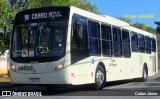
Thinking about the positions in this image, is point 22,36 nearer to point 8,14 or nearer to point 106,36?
point 106,36

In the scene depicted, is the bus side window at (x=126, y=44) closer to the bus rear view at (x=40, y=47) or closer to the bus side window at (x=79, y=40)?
the bus side window at (x=79, y=40)

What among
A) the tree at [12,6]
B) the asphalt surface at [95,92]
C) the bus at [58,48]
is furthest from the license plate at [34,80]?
the tree at [12,6]

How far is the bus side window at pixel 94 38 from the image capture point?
1664cm

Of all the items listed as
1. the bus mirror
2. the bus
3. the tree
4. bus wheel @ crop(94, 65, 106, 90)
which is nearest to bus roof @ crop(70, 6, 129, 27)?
the bus

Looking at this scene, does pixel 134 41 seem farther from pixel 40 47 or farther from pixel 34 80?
pixel 34 80

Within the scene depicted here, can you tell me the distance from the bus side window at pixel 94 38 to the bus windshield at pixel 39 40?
1977 mm

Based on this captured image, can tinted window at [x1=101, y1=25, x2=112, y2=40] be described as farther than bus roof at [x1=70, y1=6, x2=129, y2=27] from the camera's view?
Yes

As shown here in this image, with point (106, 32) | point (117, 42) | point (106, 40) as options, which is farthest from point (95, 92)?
point (117, 42)

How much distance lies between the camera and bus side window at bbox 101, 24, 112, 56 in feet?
59.1

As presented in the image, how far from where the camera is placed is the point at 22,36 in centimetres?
1571

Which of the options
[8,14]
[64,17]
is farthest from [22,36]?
[8,14]

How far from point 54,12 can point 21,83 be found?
9.76ft

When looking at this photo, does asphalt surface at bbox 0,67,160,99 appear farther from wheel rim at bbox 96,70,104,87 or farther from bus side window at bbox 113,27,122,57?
bus side window at bbox 113,27,122,57

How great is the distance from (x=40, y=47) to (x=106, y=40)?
13.6 ft
